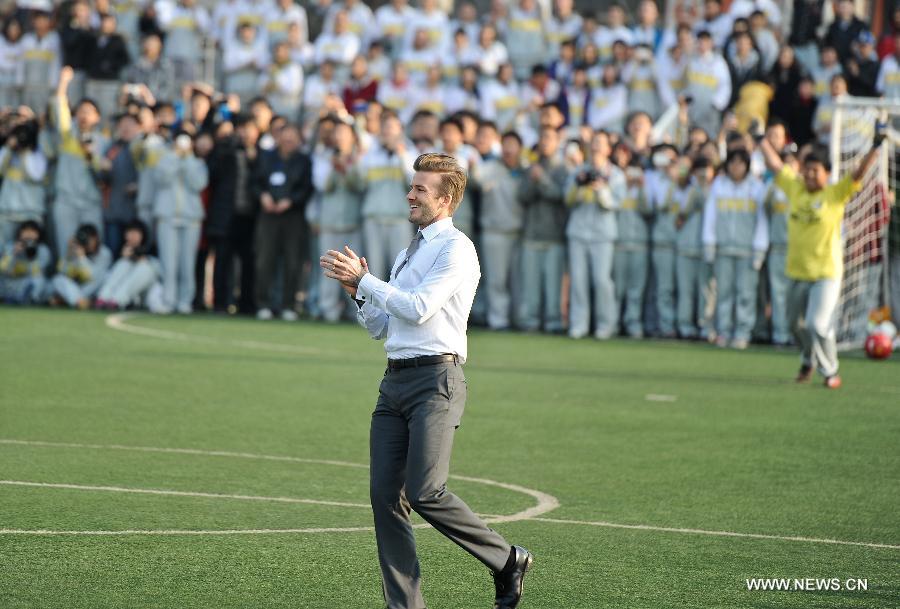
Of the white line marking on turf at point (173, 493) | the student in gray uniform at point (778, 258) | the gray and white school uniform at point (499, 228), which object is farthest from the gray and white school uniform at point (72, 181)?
the white line marking on turf at point (173, 493)

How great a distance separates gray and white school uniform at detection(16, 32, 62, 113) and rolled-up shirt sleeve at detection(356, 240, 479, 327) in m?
20.1

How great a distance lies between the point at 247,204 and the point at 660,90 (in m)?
6.45

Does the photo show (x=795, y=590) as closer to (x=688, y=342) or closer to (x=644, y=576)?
(x=644, y=576)

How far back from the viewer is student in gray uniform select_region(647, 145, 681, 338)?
69.5ft

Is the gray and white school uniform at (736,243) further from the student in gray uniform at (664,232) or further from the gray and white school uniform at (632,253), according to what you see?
the gray and white school uniform at (632,253)

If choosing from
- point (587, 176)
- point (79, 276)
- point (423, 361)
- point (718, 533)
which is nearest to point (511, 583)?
point (423, 361)

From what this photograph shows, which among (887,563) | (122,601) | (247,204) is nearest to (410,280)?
(122,601)

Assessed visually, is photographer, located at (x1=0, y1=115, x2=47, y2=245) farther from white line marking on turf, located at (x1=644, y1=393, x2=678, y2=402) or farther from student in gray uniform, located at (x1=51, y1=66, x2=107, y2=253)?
white line marking on turf, located at (x1=644, y1=393, x2=678, y2=402)

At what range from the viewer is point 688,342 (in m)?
21.1

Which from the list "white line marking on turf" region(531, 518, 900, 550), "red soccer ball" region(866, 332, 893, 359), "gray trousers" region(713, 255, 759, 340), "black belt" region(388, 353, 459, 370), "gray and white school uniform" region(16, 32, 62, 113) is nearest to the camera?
"black belt" region(388, 353, 459, 370)

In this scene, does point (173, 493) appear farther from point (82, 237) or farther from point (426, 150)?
point (82, 237)

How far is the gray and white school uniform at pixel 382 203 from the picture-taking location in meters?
21.6

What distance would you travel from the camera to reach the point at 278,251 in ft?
74.0

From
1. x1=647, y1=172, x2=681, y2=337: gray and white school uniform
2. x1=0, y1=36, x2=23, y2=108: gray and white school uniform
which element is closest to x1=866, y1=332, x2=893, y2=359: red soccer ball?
x1=647, y1=172, x2=681, y2=337: gray and white school uniform
